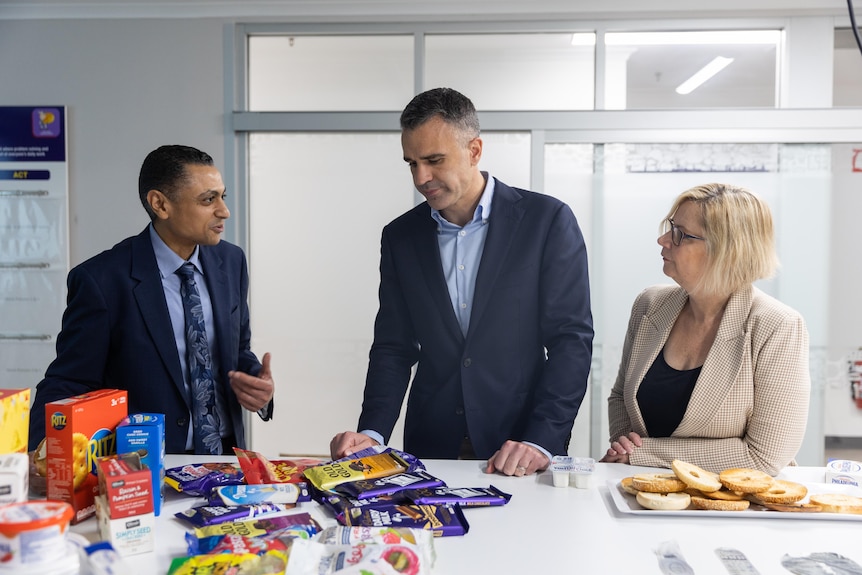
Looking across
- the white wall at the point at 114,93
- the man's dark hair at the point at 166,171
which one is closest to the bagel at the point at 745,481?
the man's dark hair at the point at 166,171

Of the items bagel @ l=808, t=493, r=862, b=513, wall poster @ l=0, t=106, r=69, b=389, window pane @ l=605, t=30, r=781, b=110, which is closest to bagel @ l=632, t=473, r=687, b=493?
bagel @ l=808, t=493, r=862, b=513

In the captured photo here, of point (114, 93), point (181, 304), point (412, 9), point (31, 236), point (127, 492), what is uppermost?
point (412, 9)

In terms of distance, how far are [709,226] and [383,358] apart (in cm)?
108

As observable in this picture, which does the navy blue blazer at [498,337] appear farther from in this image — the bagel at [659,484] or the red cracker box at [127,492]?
the red cracker box at [127,492]

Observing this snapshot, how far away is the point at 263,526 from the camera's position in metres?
1.27

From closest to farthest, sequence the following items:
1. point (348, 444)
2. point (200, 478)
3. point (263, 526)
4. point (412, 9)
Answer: point (263, 526), point (200, 478), point (348, 444), point (412, 9)

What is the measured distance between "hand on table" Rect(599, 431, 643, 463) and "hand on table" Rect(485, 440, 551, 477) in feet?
0.79

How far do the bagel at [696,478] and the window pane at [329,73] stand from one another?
125 inches

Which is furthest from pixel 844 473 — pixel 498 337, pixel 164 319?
pixel 164 319

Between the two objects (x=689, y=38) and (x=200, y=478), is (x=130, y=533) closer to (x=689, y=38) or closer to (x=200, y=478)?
(x=200, y=478)

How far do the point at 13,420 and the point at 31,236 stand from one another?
137 inches

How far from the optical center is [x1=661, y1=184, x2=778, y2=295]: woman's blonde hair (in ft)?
6.51

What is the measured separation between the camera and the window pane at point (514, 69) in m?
4.17

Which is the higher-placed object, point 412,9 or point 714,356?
point 412,9
